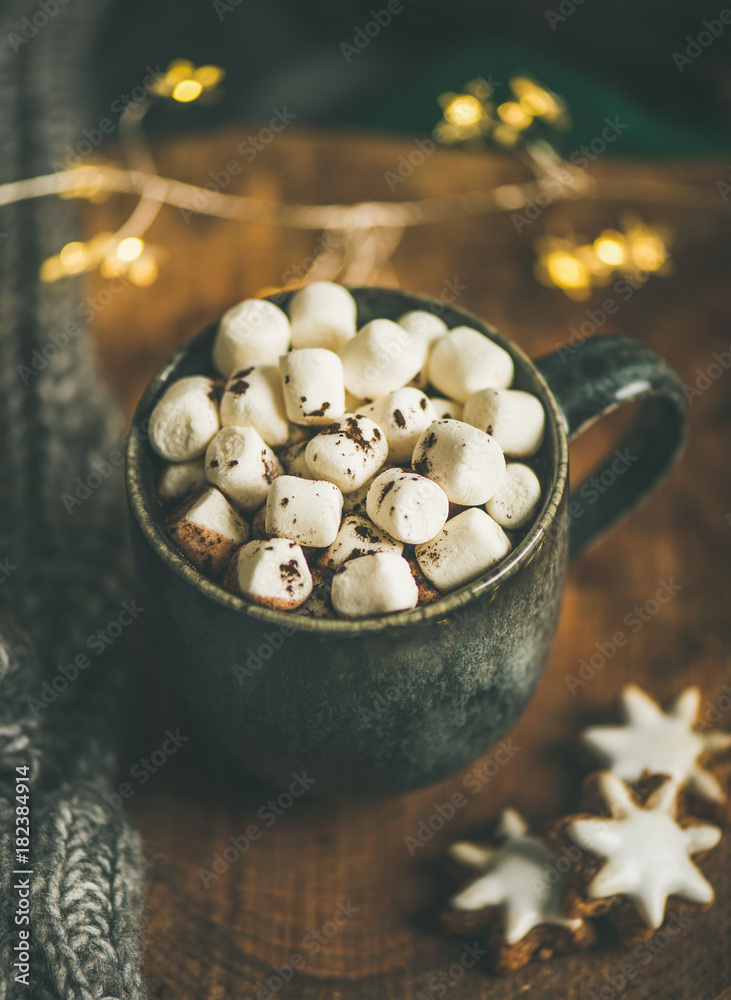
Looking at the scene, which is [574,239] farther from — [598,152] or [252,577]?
[252,577]

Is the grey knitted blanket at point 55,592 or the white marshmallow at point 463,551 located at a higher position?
the white marshmallow at point 463,551

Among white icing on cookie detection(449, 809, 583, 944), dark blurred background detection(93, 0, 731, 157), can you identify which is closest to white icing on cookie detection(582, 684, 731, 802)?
white icing on cookie detection(449, 809, 583, 944)

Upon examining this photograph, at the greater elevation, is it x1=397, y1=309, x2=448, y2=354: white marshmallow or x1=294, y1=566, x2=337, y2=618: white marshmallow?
x1=397, y1=309, x2=448, y2=354: white marshmallow

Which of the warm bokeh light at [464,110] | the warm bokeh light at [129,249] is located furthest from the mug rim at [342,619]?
the warm bokeh light at [464,110]

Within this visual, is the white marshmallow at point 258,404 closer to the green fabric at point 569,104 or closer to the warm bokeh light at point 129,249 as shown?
the warm bokeh light at point 129,249

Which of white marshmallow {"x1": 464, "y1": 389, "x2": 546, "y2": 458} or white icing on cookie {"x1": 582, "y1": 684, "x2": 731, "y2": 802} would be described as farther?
white icing on cookie {"x1": 582, "y1": 684, "x2": 731, "y2": 802}

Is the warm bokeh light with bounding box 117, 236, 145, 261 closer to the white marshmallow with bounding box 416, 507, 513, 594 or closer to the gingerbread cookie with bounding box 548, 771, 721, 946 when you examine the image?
the white marshmallow with bounding box 416, 507, 513, 594
